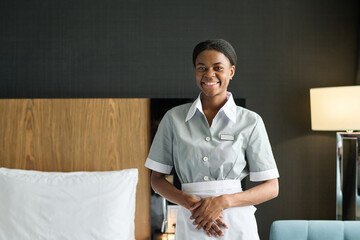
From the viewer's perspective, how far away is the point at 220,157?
1.19 m

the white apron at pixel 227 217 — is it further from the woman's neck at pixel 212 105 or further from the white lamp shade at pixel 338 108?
the white lamp shade at pixel 338 108

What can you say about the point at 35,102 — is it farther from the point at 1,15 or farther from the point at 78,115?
the point at 1,15

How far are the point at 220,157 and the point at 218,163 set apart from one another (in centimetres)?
2

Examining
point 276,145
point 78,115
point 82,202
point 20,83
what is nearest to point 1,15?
point 20,83

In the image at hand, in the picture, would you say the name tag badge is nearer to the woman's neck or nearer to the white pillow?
the woman's neck

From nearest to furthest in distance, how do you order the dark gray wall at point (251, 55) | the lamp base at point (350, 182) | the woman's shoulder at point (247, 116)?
1. the woman's shoulder at point (247, 116)
2. the lamp base at point (350, 182)
3. the dark gray wall at point (251, 55)

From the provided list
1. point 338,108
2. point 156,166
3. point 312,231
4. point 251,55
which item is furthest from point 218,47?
point 251,55

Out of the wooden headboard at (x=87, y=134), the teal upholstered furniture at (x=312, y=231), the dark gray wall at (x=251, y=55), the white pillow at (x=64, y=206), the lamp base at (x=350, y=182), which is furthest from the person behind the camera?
the dark gray wall at (x=251, y=55)

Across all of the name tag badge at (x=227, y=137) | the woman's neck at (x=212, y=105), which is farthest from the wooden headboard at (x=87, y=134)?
the name tag badge at (x=227, y=137)

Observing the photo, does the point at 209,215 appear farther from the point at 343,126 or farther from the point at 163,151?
the point at 343,126

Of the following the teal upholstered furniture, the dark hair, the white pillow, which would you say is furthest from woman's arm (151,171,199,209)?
the white pillow

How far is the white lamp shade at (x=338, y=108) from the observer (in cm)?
206

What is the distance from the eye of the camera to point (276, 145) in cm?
246

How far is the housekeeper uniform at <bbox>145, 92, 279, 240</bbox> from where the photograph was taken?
3.91ft
